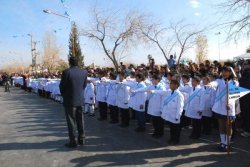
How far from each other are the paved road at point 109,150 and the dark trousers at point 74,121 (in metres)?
0.33

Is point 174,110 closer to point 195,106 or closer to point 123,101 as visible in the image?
point 195,106

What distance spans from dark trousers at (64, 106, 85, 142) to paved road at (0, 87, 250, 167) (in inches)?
12.9

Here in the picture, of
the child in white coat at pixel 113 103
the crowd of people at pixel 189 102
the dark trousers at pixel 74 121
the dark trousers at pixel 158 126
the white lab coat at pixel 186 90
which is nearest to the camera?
the crowd of people at pixel 189 102

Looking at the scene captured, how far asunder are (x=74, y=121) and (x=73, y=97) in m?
0.58

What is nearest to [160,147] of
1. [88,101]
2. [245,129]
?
[245,129]

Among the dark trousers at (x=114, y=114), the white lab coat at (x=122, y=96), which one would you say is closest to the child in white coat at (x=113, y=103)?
the dark trousers at (x=114, y=114)

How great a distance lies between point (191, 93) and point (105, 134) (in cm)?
260

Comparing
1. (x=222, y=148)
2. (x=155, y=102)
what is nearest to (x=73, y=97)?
(x=155, y=102)

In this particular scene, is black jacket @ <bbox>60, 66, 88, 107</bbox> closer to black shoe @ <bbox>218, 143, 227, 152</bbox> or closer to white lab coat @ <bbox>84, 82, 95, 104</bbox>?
black shoe @ <bbox>218, 143, 227, 152</bbox>

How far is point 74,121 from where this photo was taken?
8.69m

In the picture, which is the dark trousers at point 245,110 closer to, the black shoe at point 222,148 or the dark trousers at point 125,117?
the black shoe at point 222,148

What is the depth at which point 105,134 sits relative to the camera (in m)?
10.1

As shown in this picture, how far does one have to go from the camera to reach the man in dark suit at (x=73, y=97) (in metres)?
8.55

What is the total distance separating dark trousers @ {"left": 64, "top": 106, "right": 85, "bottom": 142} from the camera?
27.9ft
